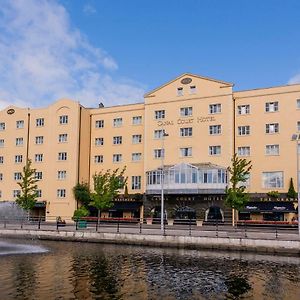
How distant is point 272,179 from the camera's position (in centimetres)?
5828

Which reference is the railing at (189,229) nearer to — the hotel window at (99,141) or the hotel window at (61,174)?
the hotel window at (61,174)

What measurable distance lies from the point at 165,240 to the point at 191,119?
27710 mm

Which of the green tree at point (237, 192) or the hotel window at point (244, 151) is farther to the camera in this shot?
the hotel window at point (244, 151)

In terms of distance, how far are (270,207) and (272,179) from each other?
402 cm

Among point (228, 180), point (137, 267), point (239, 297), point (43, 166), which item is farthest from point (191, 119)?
point (239, 297)

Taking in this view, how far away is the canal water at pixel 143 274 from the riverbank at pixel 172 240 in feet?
5.69

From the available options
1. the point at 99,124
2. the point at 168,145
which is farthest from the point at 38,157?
the point at 168,145

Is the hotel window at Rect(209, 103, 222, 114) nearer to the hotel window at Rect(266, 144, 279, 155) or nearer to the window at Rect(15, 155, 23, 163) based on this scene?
the hotel window at Rect(266, 144, 279, 155)

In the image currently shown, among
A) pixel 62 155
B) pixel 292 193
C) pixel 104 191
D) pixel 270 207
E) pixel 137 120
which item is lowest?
pixel 270 207

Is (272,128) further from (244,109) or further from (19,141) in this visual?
(19,141)

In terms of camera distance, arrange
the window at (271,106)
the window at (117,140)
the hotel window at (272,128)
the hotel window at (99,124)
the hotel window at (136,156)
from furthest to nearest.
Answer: the hotel window at (99,124) → the window at (117,140) → the hotel window at (136,156) → the window at (271,106) → the hotel window at (272,128)

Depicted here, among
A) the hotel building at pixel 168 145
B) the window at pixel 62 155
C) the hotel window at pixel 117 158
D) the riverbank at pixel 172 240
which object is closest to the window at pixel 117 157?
the hotel window at pixel 117 158

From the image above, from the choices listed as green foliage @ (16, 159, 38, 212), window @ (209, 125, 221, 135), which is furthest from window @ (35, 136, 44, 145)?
window @ (209, 125, 221, 135)

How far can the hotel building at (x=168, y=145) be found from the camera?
5859cm
